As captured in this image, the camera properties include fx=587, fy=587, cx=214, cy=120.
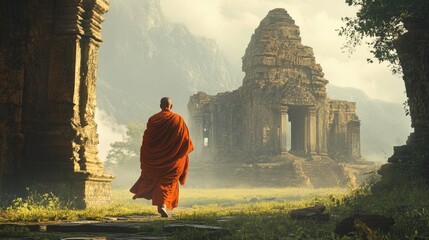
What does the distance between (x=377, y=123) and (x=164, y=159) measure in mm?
100012

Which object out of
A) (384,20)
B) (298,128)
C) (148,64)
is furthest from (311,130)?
(148,64)

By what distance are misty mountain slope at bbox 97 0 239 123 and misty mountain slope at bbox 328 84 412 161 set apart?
32665mm

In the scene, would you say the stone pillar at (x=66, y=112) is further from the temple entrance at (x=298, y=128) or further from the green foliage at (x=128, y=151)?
the green foliage at (x=128, y=151)

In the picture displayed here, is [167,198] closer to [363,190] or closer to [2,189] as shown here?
[2,189]

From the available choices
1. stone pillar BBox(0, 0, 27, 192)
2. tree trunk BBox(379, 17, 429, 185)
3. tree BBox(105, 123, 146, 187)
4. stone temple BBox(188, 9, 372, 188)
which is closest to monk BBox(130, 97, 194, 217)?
stone pillar BBox(0, 0, 27, 192)

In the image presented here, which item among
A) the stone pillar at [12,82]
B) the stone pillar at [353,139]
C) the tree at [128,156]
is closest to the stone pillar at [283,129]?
the stone pillar at [353,139]

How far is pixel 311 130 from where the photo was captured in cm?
3108

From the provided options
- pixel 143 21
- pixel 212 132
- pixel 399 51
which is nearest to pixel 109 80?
pixel 143 21

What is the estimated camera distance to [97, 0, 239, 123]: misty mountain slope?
12038 centimetres

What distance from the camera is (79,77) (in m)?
10.3

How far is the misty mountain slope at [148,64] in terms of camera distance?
120 metres

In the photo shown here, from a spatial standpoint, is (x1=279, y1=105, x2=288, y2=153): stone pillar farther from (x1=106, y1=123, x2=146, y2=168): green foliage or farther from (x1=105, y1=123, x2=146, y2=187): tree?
(x1=106, y1=123, x2=146, y2=168): green foliage

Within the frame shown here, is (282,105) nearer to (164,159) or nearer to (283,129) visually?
(283,129)

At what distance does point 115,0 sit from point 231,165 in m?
120
